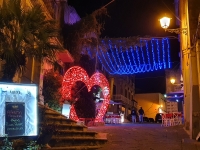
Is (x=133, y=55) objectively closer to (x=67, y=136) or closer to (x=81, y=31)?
(x=81, y=31)

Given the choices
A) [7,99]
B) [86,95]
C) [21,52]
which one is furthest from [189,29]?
[86,95]

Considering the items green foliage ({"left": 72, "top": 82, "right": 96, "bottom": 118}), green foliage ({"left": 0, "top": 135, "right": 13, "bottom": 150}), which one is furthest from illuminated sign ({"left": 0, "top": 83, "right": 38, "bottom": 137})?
green foliage ({"left": 72, "top": 82, "right": 96, "bottom": 118})

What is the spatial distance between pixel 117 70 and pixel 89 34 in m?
6.59

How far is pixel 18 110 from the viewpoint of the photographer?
6.90 meters

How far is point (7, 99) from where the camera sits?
6805 mm

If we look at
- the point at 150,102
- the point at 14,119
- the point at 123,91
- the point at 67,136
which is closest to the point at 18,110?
the point at 14,119

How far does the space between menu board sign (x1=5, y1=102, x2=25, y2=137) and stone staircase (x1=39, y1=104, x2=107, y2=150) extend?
0.91 meters

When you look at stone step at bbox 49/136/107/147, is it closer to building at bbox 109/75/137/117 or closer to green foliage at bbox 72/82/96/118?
green foliage at bbox 72/82/96/118

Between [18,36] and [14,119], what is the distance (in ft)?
6.57

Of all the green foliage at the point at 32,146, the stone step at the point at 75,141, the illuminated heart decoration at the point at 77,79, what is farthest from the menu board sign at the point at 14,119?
the illuminated heart decoration at the point at 77,79

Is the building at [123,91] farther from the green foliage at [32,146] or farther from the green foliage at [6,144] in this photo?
the green foliage at [6,144]

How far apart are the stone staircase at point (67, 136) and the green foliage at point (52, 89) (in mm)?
4904

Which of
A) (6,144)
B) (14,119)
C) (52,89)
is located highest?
(52,89)

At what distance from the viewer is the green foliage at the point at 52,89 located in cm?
1548
